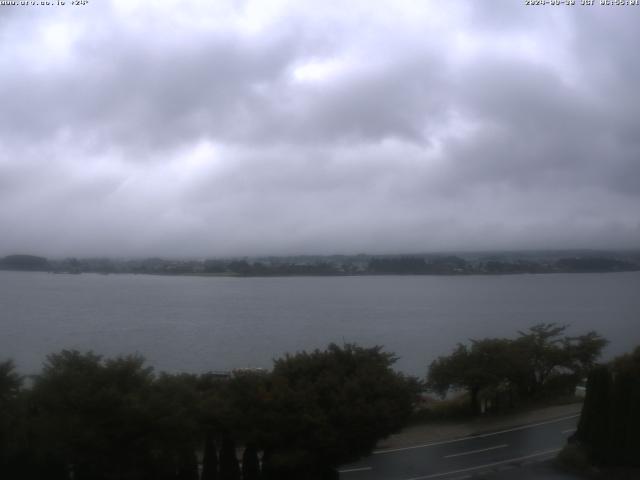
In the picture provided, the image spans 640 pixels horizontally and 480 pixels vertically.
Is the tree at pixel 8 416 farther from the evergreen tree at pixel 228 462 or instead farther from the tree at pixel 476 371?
the tree at pixel 476 371

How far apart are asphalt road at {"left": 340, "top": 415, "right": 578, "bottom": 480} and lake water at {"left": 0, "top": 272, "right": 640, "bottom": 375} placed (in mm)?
15200

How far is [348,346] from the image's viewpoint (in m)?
16.5

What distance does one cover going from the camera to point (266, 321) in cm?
5331

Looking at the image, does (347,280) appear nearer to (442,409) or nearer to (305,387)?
(442,409)

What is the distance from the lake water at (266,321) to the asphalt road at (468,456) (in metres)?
15.2

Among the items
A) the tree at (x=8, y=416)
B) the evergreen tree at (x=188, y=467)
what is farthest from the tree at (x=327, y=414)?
the tree at (x=8, y=416)

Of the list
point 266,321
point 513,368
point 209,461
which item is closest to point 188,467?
point 209,461

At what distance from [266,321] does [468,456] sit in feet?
119

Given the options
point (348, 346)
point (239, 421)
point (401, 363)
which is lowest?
point (401, 363)

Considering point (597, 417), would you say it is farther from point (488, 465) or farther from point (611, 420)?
point (488, 465)

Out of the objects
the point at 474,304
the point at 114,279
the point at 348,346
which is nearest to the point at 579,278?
the point at 474,304

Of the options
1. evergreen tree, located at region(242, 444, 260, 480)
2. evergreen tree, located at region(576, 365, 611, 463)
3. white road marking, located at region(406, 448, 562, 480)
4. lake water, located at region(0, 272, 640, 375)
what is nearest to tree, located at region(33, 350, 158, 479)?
evergreen tree, located at region(242, 444, 260, 480)

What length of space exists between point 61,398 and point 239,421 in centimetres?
333

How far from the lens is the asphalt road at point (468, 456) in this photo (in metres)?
16.1
